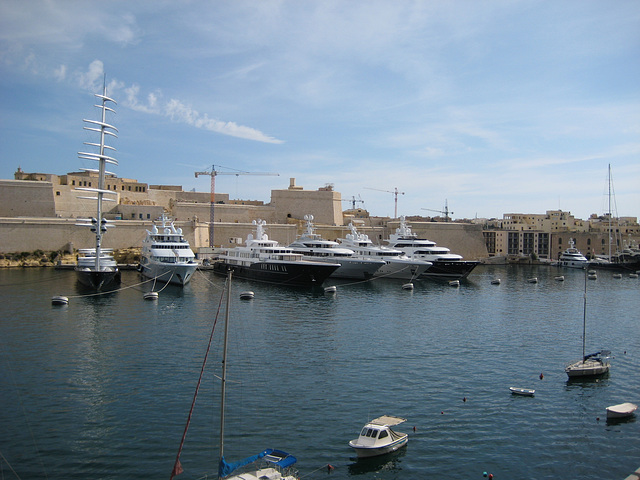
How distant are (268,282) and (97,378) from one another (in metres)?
26.1

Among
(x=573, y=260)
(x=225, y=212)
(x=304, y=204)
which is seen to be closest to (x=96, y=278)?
(x=225, y=212)

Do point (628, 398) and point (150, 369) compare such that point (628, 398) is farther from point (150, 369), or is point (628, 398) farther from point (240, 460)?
point (150, 369)

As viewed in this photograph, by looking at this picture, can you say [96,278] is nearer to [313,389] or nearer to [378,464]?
[313,389]

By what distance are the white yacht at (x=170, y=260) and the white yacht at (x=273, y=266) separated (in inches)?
145

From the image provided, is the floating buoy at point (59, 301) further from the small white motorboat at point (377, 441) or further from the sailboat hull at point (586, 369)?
the sailboat hull at point (586, 369)

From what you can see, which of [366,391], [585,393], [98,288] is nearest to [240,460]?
[366,391]

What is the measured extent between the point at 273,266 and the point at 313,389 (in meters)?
26.1

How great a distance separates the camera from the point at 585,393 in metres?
17.8

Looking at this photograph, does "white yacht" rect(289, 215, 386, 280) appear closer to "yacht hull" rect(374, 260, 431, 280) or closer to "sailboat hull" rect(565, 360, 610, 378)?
"yacht hull" rect(374, 260, 431, 280)

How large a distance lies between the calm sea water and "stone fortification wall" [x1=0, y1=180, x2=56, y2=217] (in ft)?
99.5

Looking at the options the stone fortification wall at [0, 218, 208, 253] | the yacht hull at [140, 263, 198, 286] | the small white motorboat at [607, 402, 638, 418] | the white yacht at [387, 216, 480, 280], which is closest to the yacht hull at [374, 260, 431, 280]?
the white yacht at [387, 216, 480, 280]

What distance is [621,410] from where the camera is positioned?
15.7 metres

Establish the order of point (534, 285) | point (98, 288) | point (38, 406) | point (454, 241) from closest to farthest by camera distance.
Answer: point (38, 406)
point (98, 288)
point (534, 285)
point (454, 241)

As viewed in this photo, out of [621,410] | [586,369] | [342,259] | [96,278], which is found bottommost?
[621,410]
